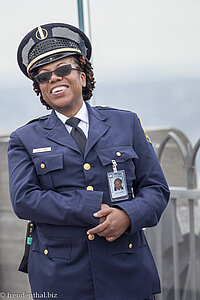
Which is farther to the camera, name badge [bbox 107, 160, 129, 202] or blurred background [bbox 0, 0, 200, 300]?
blurred background [bbox 0, 0, 200, 300]

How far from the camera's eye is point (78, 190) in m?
1.88

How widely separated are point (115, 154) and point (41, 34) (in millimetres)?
570

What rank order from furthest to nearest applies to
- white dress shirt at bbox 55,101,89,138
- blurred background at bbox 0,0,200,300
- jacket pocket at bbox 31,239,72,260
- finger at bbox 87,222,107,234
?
blurred background at bbox 0,0,200,300
white dress shirt at bbox 55,101,89,138
jacket pocket at bbox 31,239,72,260
finger at bbox 87,222,107,234

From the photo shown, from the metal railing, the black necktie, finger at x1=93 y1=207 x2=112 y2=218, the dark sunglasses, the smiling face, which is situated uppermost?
the dark sunglasses

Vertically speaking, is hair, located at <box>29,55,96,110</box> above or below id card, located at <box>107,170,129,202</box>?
→ above

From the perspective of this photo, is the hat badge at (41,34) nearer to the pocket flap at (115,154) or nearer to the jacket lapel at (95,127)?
the jacket lapel at (95,127)

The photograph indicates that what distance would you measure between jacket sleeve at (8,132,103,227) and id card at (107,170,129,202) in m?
0.08

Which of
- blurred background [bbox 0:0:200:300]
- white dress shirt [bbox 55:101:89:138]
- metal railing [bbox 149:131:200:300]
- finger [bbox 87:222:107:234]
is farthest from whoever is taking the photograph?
metal railing [bbox 149:131:200:300]

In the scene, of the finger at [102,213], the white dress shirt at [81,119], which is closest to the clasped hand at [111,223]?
the finger at [102,213]

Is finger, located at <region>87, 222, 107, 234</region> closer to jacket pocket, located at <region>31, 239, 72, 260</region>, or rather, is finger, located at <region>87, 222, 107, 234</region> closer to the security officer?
the security officer

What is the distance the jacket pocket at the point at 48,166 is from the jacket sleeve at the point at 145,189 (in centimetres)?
28

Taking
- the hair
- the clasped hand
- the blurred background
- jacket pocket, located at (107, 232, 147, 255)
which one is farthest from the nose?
the blurred background

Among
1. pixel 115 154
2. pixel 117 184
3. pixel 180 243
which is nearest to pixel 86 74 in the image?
pixel 115 154

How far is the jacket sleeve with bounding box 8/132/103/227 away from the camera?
5.99ft
